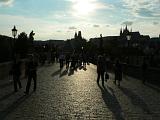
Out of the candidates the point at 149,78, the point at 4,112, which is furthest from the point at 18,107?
the point at 149,78

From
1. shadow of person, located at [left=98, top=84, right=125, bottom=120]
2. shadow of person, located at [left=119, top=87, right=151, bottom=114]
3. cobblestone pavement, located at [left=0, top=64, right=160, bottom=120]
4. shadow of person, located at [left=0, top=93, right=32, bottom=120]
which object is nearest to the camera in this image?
cobblestone pavement, located at [left=0, top=64, right=160, bottom=120]

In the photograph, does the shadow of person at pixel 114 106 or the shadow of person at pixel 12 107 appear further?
the shadow of person at pixel 114 106

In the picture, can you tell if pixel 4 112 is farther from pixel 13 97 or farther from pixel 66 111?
pixel 13 97

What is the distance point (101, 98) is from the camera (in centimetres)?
1767

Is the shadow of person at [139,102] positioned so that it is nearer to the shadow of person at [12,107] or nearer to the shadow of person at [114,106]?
the shadow of person at [114,106]

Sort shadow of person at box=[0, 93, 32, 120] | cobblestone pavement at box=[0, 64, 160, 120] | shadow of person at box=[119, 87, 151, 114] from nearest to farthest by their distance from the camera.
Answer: cobblestone pavement at box=[0, 64, 160, 120], shadow of person at box=[0, 93, 32, 120], shadow of person at box=[119, 87, 151, 114]

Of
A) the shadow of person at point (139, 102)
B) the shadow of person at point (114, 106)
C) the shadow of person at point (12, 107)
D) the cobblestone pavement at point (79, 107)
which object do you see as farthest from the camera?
the shadow of person at point (139, 102)

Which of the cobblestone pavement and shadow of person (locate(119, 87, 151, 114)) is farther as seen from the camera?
shadow of person (locate(119, 87, 151, 114))

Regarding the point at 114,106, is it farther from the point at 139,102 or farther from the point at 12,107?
the point at 12,107

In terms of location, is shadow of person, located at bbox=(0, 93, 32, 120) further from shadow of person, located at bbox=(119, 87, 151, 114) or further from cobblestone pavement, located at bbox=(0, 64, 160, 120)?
shadow of person, located at bbox=(119, 87, 151, 114)

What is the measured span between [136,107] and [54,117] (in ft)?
12.0

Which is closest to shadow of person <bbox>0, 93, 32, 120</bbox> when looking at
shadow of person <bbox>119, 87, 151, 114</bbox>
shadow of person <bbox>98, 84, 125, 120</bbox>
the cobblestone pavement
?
the cobblestone pavement

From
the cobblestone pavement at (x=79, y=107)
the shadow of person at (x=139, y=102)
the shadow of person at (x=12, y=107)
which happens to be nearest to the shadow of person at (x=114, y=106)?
the cobblestone pavement at (x=79, y=107)

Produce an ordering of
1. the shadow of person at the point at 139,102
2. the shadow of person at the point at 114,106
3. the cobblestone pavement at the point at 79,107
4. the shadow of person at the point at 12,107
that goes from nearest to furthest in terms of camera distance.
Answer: the cobblestone pavement at the point at 79,107, the shadow of person at the point at 12,107, the shadow of person at the point at 114,106, the shadow of person at the point at 139,102
